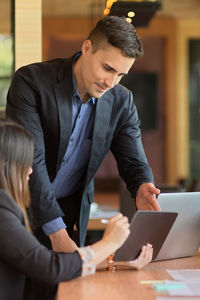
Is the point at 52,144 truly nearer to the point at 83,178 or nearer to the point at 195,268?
the point at 83,178

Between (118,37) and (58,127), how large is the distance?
440mm

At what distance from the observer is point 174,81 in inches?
368

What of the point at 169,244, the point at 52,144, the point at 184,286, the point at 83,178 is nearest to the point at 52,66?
the point at 52,144

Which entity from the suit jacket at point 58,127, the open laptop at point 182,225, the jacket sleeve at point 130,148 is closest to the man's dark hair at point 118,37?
the suit jacket at point 58,127

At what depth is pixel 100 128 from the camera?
8.06ft

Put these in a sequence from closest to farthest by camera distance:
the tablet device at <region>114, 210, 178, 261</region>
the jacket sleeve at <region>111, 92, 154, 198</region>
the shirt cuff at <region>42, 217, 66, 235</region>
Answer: the tablet device at <region>114, 210, 178, 261</region>, the shirt cuff at <region>42, 217, 66, 235</region>, the jacket sleeve at <region>111, 92, 154, 198</region>

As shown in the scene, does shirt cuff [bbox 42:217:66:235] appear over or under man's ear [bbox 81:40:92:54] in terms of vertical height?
under

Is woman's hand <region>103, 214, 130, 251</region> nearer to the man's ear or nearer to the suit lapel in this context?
the suit lapel

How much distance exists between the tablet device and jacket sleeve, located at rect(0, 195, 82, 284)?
1.01 feet

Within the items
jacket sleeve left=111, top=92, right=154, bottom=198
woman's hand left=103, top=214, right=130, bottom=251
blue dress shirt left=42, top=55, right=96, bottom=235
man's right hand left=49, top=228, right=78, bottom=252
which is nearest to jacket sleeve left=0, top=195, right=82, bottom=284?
woman's hand left=103, top=214, right=130, bottom=251

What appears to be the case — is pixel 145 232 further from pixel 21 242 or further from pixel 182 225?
pixel 21 242

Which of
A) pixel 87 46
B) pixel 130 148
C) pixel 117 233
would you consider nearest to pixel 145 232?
pixel 117 233

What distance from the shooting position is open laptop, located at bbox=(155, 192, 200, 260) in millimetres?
2252

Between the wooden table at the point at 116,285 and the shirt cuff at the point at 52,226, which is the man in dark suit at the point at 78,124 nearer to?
the shirt cuff at the point at 52,226
